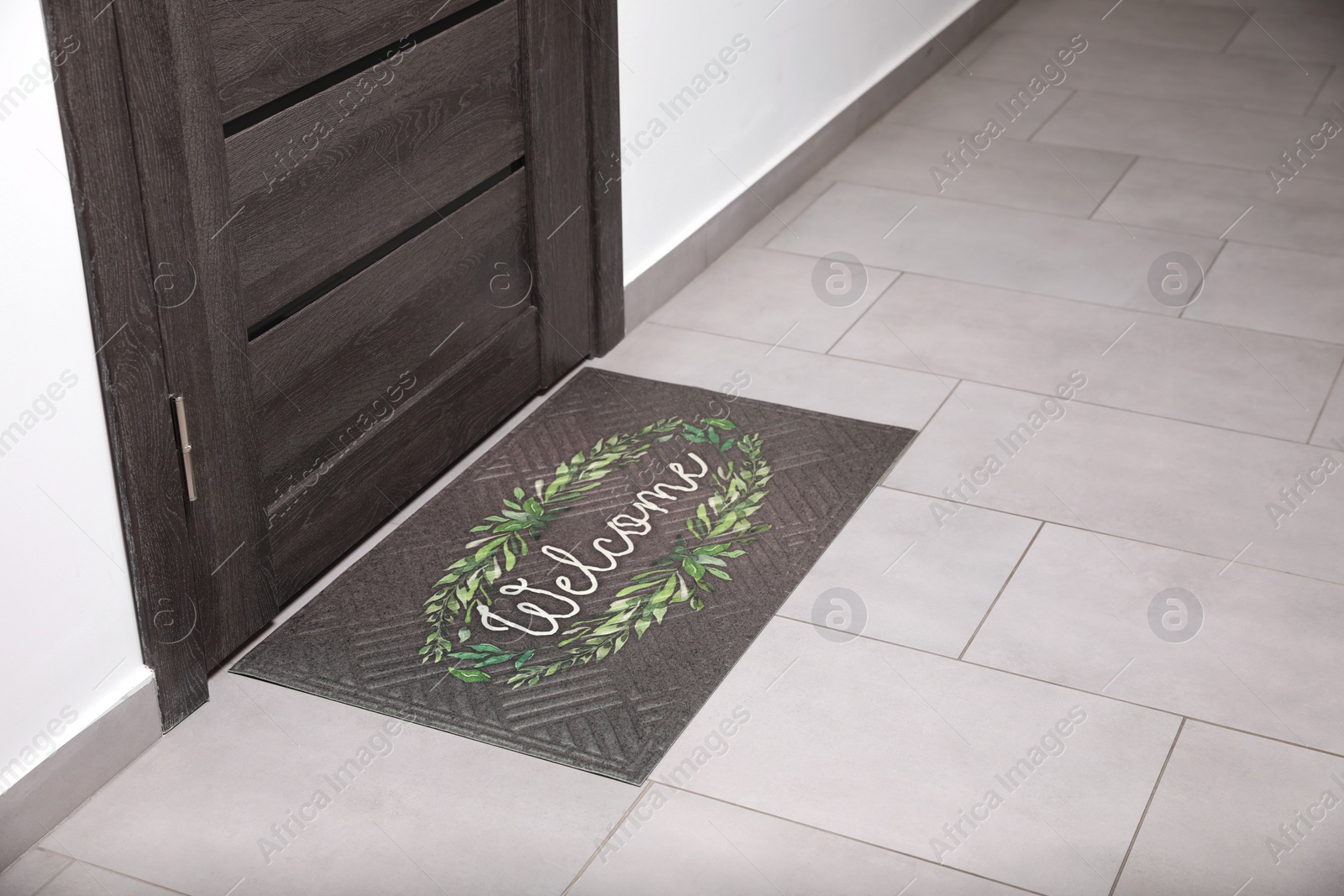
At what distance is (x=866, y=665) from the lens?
2229mm

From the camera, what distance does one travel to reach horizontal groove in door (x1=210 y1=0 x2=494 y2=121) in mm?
1995

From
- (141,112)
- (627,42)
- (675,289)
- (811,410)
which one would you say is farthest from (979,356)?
(141,112)

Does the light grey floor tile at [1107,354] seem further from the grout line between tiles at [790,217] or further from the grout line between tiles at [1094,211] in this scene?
the grout line between tiles at [790,217]

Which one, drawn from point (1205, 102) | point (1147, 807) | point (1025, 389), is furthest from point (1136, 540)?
point (1205, 102)

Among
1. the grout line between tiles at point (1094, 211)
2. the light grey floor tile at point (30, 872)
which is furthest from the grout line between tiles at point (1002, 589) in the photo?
the light grey floor tile at point (30, 872)

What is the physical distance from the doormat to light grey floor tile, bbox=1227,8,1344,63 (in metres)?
3.13

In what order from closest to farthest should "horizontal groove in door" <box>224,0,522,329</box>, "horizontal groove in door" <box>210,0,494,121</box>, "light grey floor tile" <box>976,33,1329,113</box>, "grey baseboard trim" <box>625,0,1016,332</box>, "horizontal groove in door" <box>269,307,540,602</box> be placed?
"horizontal groove in door" <box>210,0,494,121</box>
"horizontal groove in door" <box>224,0,522,329</box>
"horizontal groove in door" <box>269,307,540,602</box>
"grey baseboard trim" <box>625,0,1016,332</box>
"light grey floor tile" <box>976,33,1329,113</box>

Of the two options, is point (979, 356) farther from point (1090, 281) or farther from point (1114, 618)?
point (1114, 618)

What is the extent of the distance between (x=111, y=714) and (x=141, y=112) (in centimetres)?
86

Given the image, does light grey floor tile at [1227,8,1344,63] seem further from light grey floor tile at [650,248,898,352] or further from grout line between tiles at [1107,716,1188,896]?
grout line between tiles at [1107,716,1188,896]

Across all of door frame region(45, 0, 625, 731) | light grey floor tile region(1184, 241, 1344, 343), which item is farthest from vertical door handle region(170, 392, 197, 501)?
light grey floor tile region(1184, 241, 1344, 343)

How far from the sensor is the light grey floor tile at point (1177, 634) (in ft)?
7.04

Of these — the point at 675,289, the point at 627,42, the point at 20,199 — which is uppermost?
the point at 20,199

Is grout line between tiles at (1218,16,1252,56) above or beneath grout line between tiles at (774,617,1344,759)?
above
